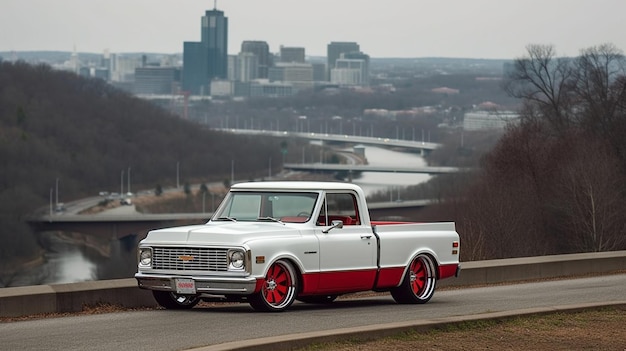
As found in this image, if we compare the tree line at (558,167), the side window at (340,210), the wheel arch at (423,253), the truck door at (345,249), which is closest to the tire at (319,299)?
the truck door at (345,249)

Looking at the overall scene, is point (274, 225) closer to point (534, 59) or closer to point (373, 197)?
point (534, 59)

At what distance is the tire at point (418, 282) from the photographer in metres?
19.1

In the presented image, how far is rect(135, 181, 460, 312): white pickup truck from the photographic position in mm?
16812

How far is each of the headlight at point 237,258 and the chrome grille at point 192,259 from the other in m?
0.07

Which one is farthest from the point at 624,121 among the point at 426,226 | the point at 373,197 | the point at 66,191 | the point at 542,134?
the point at 66,191

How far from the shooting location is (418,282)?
765 inches

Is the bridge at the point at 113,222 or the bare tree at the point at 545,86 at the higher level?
the bare tree at the point at 545,86

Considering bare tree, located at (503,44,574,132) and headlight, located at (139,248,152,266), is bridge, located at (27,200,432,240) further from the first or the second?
headlight, located at (139,248,152,266)

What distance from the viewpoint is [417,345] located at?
1481cm

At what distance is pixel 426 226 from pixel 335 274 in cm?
210

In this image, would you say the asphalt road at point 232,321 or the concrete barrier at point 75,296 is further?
the concrete barrier at point 75,296

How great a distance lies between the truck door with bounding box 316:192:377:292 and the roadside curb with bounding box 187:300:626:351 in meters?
1.86

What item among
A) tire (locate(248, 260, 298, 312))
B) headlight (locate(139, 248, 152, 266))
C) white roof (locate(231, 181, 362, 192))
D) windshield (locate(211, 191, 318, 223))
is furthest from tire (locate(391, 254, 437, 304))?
headlight (locate(139, 248, 152, 266))

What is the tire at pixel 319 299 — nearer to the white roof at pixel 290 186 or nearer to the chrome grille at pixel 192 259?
the white roof at pixel 290 186
